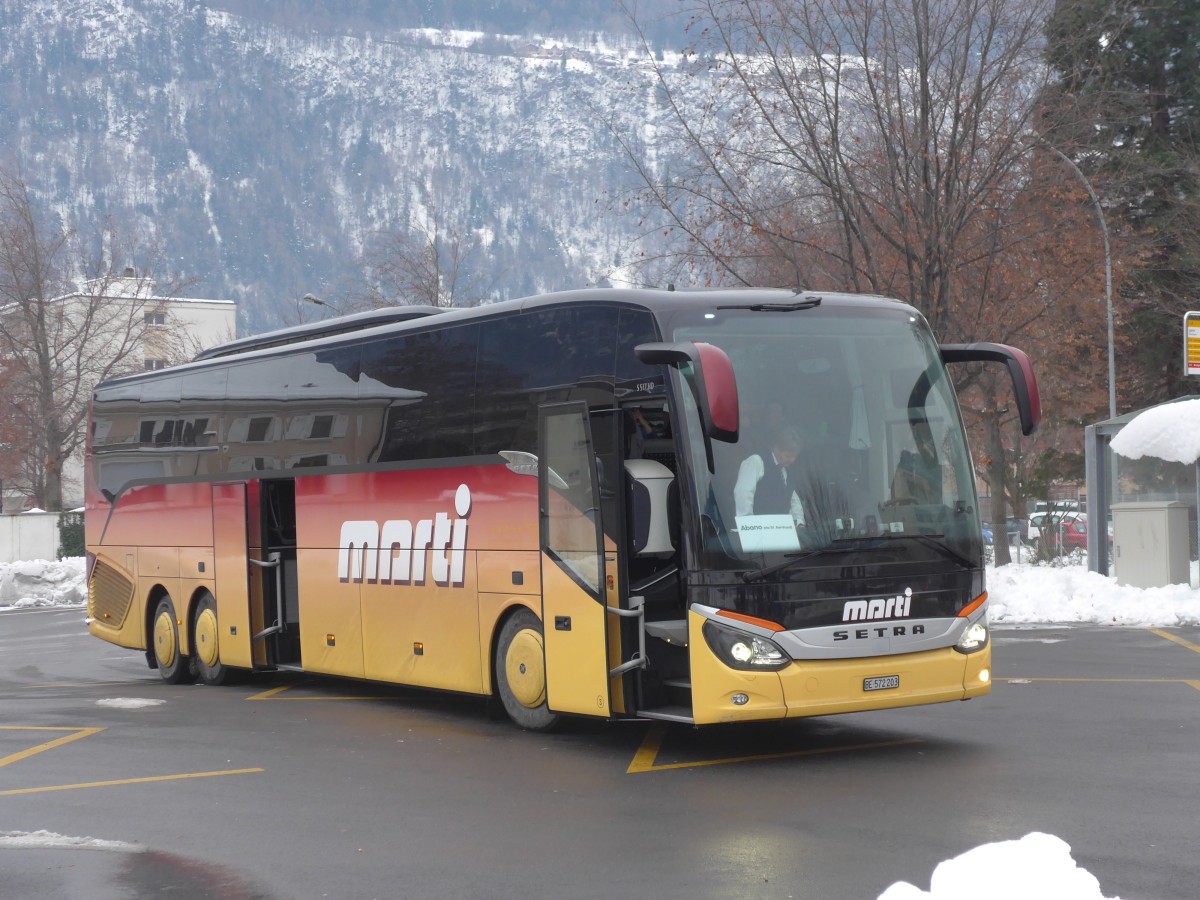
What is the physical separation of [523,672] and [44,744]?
391cm

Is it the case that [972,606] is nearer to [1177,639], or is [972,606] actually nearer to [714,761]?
[714,761]

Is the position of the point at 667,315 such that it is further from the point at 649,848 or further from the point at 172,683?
the point at 172,683

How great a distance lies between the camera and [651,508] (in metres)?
10.5

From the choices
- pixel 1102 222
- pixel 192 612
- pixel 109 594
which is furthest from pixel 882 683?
pixel 1102 222

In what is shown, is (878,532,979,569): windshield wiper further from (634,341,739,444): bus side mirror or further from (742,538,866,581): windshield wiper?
(634,341,739,444): bus side mirror

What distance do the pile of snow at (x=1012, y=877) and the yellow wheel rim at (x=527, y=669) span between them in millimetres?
5712

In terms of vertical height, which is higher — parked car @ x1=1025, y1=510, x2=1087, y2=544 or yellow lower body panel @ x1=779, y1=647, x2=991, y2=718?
yellow lower body panel @ x1=779, y1=647, x2=991, y2=718

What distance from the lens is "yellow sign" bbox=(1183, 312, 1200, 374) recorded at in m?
23.6

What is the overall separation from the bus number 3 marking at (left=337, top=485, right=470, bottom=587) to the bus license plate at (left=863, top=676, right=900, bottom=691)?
3.82 m

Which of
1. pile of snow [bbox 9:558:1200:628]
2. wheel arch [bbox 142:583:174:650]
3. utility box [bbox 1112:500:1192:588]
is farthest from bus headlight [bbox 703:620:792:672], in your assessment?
utility box [bbox 1112:500:1192:588]

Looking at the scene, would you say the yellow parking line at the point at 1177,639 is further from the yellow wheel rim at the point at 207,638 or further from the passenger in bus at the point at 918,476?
the yellow wheel rim at the point at 207,638

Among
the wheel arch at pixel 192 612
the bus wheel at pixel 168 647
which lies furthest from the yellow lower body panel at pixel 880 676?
the bus wheel at pixel 168 647

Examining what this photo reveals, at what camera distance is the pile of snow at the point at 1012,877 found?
588 cm

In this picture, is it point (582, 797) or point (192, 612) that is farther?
point (192, 612)
